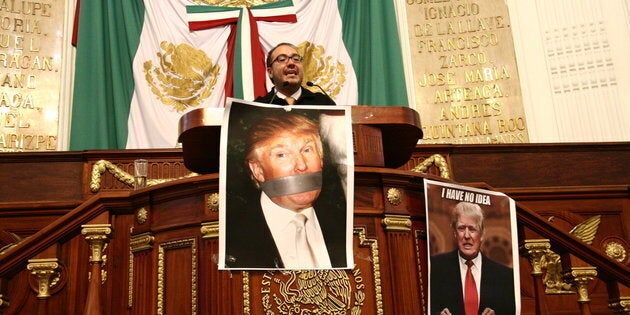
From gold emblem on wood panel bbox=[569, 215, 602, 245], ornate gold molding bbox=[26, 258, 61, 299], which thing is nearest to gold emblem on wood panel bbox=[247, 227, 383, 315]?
ornate gold molding bbox=[26, 258, 61, 299]

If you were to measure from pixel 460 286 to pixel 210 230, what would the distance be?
1.08m

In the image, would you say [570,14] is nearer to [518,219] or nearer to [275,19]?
[275,19]

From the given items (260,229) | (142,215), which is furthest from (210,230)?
(142,215)

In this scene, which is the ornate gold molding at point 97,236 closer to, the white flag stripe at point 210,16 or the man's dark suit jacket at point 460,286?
the man's dark suit jacket at point 460,286

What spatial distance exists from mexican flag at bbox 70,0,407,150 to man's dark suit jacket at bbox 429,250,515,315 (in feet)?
13.5

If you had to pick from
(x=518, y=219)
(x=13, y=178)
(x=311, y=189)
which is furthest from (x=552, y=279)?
(x=13, y=178)

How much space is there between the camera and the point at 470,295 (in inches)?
130

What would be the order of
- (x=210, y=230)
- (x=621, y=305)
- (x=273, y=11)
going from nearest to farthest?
(x=210, y=230)
(x=621, y=305)
(x=273, y=11)

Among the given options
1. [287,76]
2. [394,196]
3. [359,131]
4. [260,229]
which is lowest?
[260,229]

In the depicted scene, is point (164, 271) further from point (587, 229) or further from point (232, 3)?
point (232, 3)

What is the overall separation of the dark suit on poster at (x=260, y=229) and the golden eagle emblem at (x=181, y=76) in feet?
14.9

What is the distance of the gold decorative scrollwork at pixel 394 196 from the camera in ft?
10.8

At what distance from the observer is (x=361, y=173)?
3242mm

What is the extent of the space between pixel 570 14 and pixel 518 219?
476cm
